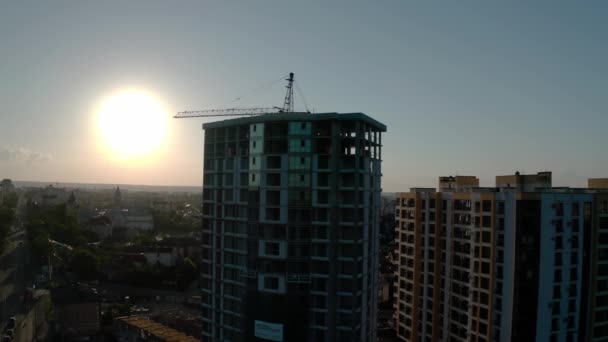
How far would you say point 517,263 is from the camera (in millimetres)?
29062

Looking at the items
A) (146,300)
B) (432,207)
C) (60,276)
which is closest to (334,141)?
(432,207)

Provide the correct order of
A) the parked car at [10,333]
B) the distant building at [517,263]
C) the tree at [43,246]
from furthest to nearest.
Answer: the tree at [43,246]
the parked car at [10,333]
the distant building at [517,263]

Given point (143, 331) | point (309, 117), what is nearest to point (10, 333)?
point (143, 331)

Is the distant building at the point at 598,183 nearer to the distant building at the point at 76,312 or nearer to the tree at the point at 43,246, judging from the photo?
the distant building at the point at 76,312

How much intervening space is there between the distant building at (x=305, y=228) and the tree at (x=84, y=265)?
35.0 metres

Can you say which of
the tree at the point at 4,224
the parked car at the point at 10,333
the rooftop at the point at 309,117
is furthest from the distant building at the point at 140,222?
the rooftop at the point at 309,117

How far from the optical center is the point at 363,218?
2441cm

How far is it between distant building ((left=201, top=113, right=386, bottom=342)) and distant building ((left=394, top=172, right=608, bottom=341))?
981 cm

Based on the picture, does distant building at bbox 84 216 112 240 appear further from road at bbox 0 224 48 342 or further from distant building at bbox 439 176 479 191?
distant building at bbox 439 176 479 191

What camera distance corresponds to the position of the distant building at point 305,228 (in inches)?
933

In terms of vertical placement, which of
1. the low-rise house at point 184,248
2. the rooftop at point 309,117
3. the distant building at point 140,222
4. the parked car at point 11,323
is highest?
the rooftop at point 309,117

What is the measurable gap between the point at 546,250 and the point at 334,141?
15.6m

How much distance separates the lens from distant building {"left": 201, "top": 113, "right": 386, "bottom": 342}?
23.7 metres

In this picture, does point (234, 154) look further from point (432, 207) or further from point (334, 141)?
point (432, 207)
